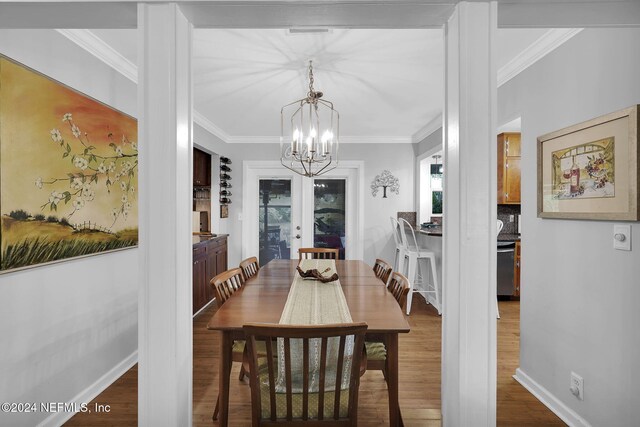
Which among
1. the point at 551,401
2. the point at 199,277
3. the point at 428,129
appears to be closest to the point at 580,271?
the point at 551,401

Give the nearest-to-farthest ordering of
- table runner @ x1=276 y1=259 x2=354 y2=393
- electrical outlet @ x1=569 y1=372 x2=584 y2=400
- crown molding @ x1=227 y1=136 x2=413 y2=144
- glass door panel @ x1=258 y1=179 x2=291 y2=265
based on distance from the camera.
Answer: table runner @ x1=276 y1=259 x2=354 y2=393 → electrical outlet @ x1=569 y1=372 x2=584 y2=400 → crown molding @ x1=227 y1=136 x2=413 y2=144 → glass door panel @ x1=258 y1=179 x2=291 y2=265

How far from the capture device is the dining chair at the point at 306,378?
3.72ft

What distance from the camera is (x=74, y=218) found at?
75.5 inches

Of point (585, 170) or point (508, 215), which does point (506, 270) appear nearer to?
point (508, 215)

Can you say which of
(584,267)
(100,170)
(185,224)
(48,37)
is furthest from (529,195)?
(48,37)

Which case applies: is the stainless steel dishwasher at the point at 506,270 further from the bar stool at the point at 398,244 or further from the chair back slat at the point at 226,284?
the chair back slat at the point at 226,284

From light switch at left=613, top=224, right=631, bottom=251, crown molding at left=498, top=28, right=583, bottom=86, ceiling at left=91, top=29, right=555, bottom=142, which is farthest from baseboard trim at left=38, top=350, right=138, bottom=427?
crown molding at left=498, top=28, right=583, bottom=86

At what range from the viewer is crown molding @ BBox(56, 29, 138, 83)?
1.92 meters

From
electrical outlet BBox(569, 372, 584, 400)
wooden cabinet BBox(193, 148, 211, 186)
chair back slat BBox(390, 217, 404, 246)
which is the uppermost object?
wooden cabinet BBox(193, 148, 211, 186)

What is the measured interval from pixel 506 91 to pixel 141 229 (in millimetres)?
2682

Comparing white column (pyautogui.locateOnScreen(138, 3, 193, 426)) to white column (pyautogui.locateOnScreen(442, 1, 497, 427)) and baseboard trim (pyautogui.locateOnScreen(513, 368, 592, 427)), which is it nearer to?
white column (pyautogui.locateOnScreen(442, 1, 497, 427))

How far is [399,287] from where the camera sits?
6.47 ft

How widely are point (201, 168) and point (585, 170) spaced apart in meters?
4.13

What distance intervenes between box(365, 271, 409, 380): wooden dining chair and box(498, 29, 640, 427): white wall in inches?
36.2
